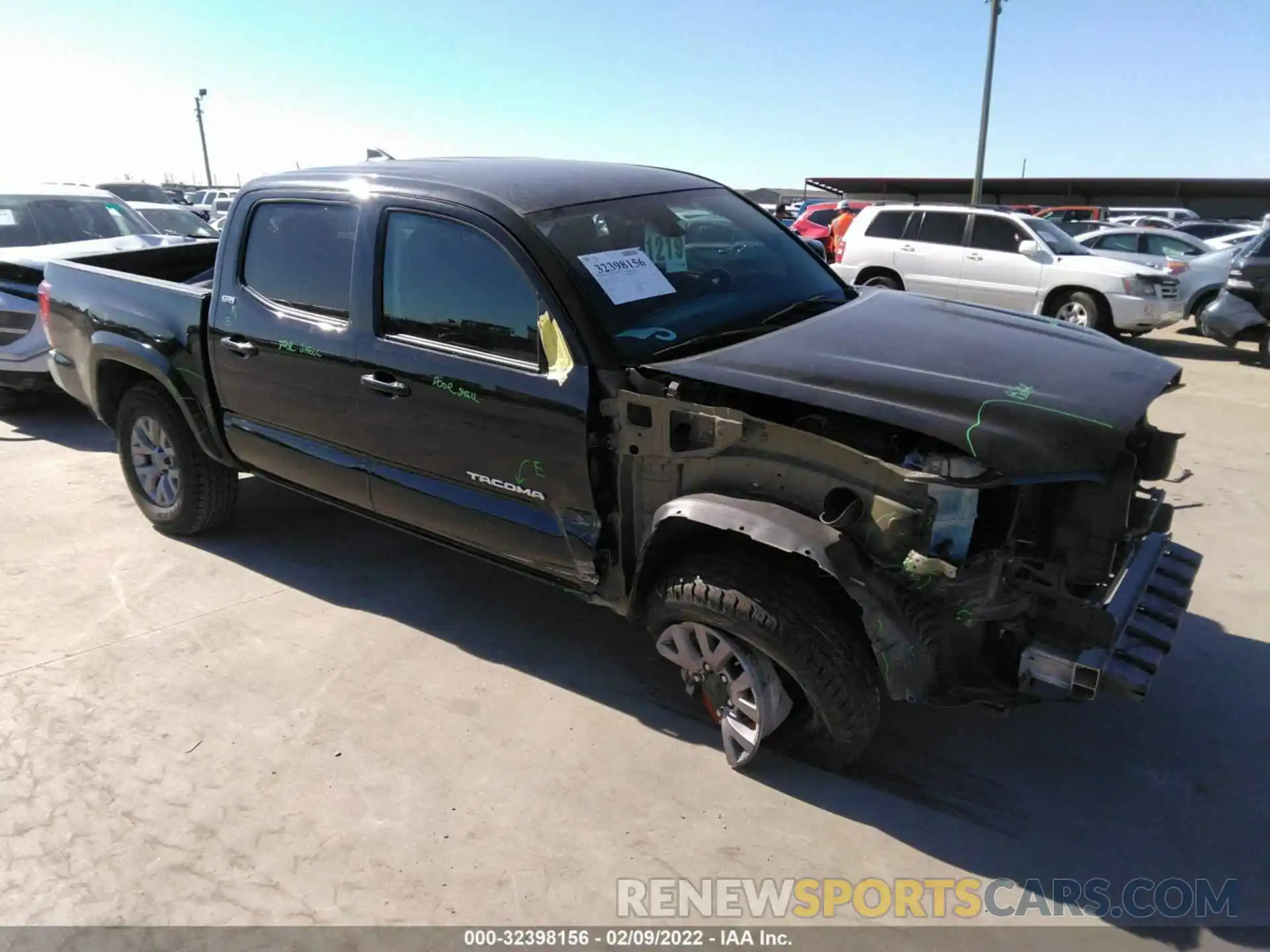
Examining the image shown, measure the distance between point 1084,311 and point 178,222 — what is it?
39.0 feet

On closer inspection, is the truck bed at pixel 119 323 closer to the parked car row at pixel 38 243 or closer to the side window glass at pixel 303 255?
the side window glass at pixel 303 255

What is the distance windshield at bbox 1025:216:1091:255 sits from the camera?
1142 cm

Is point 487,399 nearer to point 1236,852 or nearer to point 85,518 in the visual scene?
point 1236,852

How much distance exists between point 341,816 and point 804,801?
4.90ft

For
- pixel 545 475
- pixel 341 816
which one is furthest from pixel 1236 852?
pixel 341 816

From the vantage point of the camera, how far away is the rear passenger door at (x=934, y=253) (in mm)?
11828

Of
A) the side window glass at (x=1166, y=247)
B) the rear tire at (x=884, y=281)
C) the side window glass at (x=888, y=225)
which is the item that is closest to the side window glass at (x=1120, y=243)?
the side window glass at (x=1166, y=247)

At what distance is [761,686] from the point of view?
2.91 m

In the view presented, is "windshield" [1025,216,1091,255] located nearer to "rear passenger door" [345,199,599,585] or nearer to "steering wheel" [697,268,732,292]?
"steering wheel" [697,268,732,292]

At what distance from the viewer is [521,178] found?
11.9 ft

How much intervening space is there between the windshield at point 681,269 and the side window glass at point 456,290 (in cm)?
21

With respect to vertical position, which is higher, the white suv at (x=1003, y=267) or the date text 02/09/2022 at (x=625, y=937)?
the white suv at (x=1003, y=267)

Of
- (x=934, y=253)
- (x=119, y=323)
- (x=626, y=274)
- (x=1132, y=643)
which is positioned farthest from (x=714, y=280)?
(x=934, y=253)

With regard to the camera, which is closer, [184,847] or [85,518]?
[184,847]
